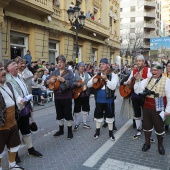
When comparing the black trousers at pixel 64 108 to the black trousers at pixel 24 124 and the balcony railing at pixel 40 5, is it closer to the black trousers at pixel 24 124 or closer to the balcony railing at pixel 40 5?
the black trousers at pixel 24 124

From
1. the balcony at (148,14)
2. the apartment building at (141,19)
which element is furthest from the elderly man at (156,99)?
the balcony at (148,14)

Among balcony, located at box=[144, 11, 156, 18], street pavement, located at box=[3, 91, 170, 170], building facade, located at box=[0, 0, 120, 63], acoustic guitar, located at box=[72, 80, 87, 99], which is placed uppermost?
balcony, located at box=[144, 11, 156, 18]

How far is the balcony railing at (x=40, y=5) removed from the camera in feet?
40.0

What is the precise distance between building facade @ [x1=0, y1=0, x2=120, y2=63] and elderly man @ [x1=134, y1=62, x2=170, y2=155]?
902 centimetres

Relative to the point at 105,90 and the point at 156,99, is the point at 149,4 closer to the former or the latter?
the point at 105,90

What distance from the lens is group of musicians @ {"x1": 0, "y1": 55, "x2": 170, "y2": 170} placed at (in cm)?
344

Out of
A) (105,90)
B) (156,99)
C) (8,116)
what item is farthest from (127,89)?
(8,116)

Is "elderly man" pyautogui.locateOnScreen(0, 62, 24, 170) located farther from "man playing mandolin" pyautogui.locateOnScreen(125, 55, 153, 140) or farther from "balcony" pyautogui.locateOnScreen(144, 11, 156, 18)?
"balcony" pyautogui.locateOnScreen(144, 11, 156, 18)

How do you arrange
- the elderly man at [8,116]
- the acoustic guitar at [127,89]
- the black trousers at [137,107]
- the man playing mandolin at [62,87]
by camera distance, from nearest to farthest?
the elderly man at [8,116]
the man playing mandolin at [62,87]
the acoustic guitar at [127,89]
the black trousers at [137,107]

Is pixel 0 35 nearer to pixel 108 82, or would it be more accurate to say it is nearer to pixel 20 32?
pixel 20 32

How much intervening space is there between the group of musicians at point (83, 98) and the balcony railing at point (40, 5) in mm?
7976

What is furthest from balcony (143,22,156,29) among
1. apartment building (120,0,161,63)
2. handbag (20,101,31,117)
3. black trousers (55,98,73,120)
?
handbag (20,101,31,117)

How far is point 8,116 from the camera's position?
11.1 feet

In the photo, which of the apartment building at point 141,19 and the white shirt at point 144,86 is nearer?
the white shirt at point 144,86
